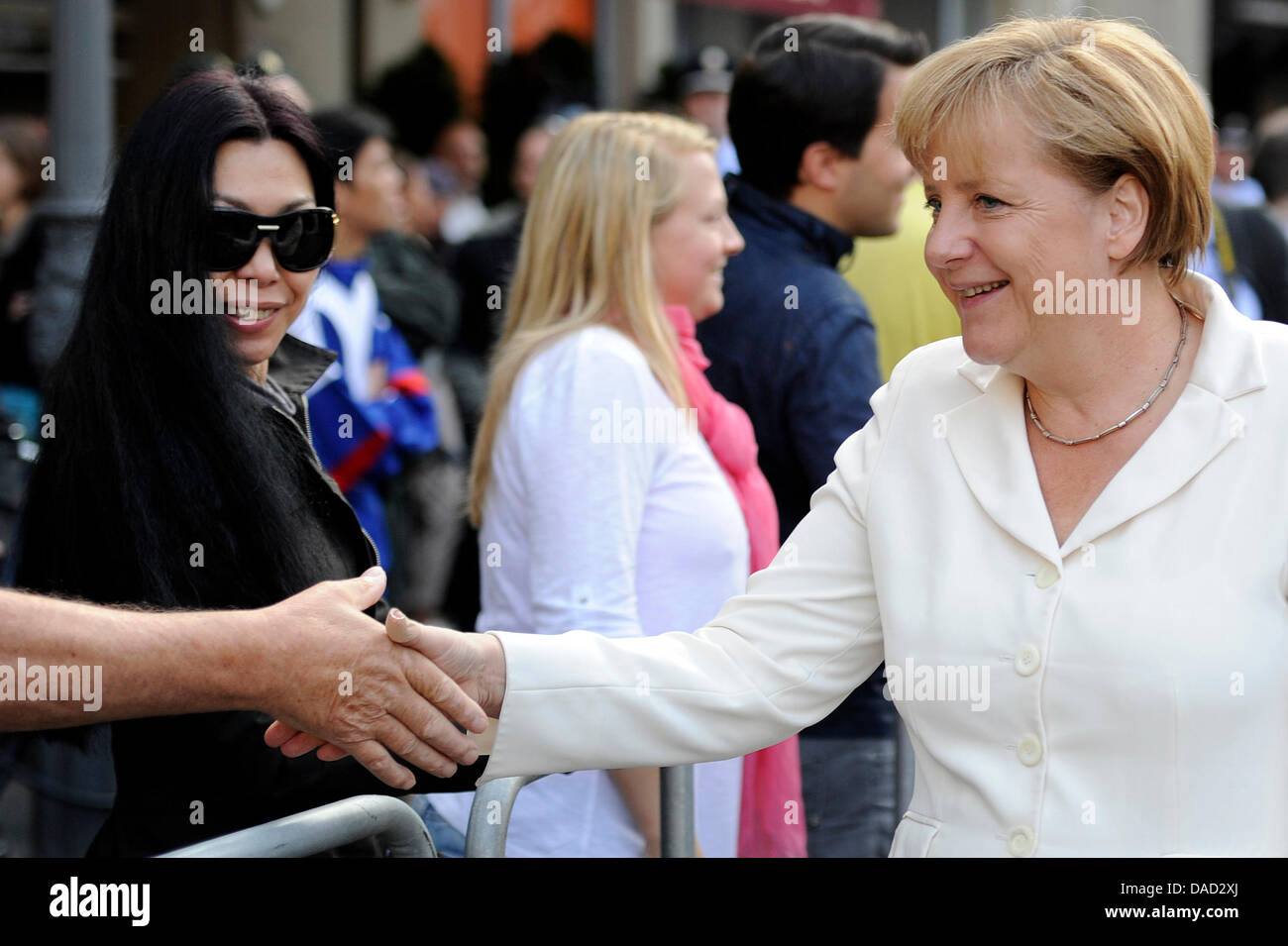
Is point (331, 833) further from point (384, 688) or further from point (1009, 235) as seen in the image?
point (1009, 235)

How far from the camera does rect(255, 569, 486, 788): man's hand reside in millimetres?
2324

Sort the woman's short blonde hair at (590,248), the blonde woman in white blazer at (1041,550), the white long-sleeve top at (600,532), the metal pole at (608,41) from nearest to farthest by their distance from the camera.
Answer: the blonde woman in white blazer at (1041,550) < the white long-sleeve top at (600,532) < the woman's short blonde hair at (590,248) < the metal pole at (608,41)

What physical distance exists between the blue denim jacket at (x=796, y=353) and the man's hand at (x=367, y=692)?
1482mm

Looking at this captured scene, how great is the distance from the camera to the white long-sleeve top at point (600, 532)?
3203mm

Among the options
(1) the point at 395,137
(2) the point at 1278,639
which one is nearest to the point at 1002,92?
(2) the point at 1278,639

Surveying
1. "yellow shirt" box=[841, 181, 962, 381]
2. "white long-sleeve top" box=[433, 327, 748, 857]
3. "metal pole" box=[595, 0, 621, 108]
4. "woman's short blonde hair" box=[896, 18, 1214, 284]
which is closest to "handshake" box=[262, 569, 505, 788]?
"white long-sleeve top" box=[433, 327, 748, 857]

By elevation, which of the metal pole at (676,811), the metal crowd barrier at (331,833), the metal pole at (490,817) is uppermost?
the metal crowd barrier at (331,833)

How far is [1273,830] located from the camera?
2080 mm

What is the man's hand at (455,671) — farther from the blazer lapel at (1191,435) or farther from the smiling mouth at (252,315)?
the blazer lapel at (1191,435)

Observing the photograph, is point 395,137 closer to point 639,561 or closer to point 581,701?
point 639,561

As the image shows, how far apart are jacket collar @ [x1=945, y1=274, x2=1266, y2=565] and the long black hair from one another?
1062 millimetres

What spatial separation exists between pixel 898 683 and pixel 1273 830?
0.52 m

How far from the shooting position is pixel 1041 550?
218cm

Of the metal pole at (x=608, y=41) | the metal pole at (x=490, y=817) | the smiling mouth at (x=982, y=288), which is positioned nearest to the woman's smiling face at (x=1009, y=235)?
the smiling mouth at (x=982, y=288)
